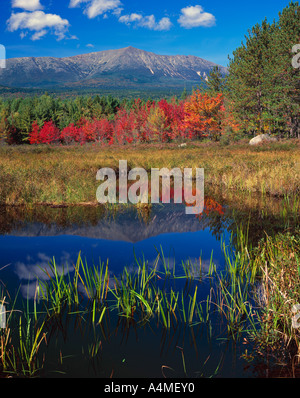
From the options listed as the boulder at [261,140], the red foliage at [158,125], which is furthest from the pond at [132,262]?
the red foliage at [158,125]

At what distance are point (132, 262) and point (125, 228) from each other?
2.81m

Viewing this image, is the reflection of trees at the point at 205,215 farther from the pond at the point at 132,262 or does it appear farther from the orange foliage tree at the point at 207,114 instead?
the orange foliage tree at the point at 207,114

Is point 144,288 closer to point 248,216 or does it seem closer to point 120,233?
point 120,233

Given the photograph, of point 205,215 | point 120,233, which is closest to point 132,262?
point 120,233

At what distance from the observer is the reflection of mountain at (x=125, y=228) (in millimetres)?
9039

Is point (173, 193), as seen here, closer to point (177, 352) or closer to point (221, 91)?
point (177, 352)

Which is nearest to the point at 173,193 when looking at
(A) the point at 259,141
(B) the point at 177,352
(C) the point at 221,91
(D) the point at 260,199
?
(D) the point at 260,199

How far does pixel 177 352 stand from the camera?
3.90 metres

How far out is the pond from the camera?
372cm

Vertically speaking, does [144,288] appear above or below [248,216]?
→ below

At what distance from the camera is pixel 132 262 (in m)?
6.84

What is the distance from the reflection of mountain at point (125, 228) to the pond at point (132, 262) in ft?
0.08

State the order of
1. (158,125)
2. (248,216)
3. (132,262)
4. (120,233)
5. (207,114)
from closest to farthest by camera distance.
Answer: (132,262) → (120,233) → (248,216) → (207,114) → (158,125)
